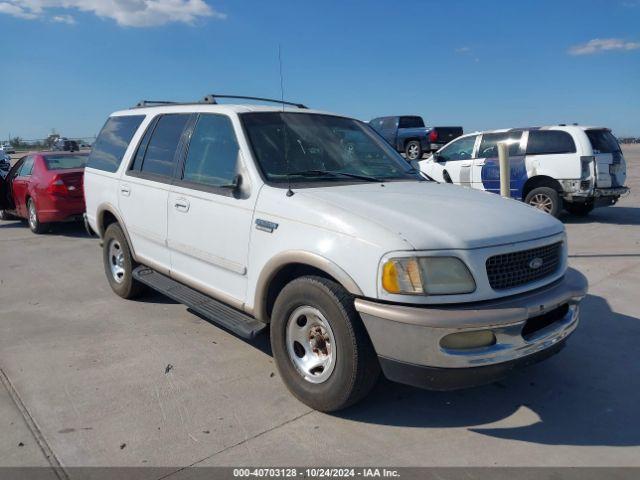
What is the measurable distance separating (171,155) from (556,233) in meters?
3.18

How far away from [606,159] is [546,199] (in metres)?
1.25

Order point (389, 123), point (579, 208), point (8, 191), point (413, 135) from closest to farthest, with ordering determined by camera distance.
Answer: point (579, 208), point (8, 191), point (413, 135), point (389, 123)

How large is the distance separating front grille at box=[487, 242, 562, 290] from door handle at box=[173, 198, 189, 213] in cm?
246

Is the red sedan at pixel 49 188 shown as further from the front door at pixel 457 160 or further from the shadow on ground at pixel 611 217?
the shadow on ground at pixel 611 217

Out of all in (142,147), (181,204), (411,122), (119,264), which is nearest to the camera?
(181,204)

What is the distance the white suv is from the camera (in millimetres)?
2936

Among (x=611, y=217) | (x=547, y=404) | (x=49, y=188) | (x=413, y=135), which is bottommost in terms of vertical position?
(x=547, y=404)

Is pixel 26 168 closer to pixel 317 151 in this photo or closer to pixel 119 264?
pixel 119 264

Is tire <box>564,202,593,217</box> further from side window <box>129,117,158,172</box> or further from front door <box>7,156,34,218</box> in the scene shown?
front door <box>7,156,34,218</box>

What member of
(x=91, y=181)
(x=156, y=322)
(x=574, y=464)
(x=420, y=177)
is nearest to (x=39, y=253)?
(x=91, y=181)

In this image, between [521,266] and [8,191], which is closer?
[521,266]

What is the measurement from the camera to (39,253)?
28.5ft

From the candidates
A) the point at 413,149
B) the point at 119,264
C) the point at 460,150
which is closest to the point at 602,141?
the point at 460,150

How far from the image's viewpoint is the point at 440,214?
3.29 metres
